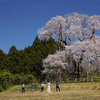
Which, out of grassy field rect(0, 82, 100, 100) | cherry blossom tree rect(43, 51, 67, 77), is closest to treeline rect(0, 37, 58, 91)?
cherry blossom tree rect(43, 51, 67, 77)

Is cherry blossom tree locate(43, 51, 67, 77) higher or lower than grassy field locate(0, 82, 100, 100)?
higher

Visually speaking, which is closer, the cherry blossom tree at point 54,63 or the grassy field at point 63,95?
the grassy field at point 63,95

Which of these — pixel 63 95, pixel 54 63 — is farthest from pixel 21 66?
pixel 63 95

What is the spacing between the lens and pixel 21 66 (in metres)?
52.3

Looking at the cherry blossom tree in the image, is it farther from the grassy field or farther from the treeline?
the grassy field

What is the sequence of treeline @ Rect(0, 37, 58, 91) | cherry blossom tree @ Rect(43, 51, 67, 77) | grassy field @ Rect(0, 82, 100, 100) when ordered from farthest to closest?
cherry blossom tree @ Rect(43, 51, 67, 77), treeline @ Rect(0, 37, 58, 91), grassy field @ Rect(0, 82, 100, 100)

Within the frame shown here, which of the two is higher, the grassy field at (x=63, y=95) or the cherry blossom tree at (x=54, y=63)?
the cherry blossom tree at (x=54, y=63)

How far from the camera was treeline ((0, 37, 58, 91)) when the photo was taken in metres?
45.1

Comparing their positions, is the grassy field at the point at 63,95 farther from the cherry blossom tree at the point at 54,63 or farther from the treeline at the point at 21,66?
the cherry blossom tree at the point at 54,63

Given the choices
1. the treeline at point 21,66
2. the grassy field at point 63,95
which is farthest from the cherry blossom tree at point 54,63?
the grassy field at point 63,95

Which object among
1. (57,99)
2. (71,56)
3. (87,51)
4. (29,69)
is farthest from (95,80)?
(57,99)

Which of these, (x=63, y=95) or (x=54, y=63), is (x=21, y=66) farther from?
(x=63, y=95)

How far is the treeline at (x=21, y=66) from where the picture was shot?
45.1 metres

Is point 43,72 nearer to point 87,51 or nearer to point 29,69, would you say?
point 29,69
